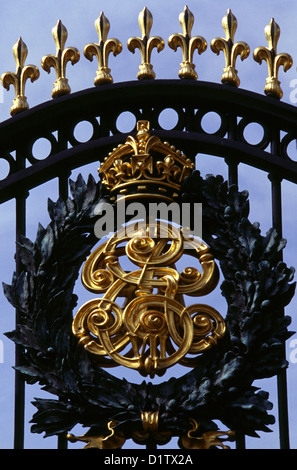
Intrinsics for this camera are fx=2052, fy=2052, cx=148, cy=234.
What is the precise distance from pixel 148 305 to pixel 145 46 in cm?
193

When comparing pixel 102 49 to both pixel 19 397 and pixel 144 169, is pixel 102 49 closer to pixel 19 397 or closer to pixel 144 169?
pixel 144 169

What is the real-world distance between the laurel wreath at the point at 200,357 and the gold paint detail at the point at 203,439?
47 millimetres

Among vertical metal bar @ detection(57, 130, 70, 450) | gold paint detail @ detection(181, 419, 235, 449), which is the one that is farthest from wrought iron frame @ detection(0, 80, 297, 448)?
gold paint detail @ detection(181, 419, 235, 449)

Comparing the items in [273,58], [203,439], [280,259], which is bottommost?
[203,439]

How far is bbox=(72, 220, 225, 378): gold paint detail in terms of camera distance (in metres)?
14.0

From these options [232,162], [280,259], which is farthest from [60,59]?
[280,259]

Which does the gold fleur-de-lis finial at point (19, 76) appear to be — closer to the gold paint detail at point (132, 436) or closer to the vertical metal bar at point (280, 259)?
the vertical metal bar at point (280, 259)

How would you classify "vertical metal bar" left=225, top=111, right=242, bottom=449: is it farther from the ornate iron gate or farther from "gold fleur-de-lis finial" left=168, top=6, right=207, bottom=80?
"gold fleur-de-lis finial" left=168, top=6, right=207, bottom=80

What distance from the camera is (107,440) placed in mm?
13758

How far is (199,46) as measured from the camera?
1463 centimetres

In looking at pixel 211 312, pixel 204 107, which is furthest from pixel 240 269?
pixel 204 107

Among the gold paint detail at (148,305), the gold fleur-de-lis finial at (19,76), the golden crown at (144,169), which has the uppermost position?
the gold fleur-de-lis finial at (19,76)

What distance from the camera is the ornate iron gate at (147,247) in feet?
45.3

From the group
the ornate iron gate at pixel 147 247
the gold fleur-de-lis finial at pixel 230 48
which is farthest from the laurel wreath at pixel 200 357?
the gold fleur-de-lis finial at pixel 230 48
